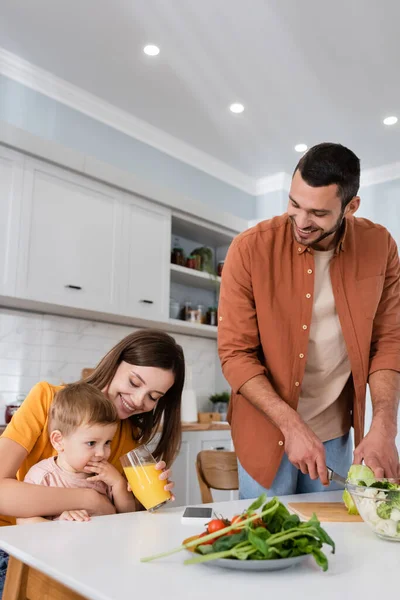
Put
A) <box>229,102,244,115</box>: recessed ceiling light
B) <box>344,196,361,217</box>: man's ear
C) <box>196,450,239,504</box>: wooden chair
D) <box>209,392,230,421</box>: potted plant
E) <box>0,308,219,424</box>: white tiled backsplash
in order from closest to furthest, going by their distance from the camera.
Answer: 1. <box>344,196,361,217</box>: man's ear
2. <box>196,450,239,504</box>: wooden chair
3. <box>0,308,219,424</box>: white tiled backsplash
4. <box>229,102,244,115</box>: recessed ceiling light
5. <box>209,392,230,421</box>: potted plant

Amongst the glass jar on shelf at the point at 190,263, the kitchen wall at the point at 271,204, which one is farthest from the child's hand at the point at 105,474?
the kitchen wall at the point at 271,204

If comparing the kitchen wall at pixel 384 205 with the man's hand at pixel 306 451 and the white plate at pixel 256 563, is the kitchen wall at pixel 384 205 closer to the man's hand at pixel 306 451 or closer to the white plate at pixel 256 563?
the man's hand at pixel 306 451

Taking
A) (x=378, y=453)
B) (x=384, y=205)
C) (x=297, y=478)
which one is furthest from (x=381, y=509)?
(x=384, y=205)

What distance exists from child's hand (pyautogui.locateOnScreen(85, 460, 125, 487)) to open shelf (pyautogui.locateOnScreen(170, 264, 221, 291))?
9.43 ft

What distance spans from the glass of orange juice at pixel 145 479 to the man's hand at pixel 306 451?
30cm

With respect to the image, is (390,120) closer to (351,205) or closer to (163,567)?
(351,205)

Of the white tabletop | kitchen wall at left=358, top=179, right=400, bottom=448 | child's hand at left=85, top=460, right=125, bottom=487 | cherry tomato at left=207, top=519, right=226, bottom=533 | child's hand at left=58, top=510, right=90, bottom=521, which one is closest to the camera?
the white tabletop

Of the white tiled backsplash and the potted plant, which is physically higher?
the white tiled backsplash

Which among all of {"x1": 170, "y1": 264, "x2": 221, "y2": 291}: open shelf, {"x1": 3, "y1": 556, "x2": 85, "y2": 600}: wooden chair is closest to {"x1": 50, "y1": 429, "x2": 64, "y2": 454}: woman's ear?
{"x1": 3, "y1": 556, "x2": 85, "y2": 600}: wooden chair

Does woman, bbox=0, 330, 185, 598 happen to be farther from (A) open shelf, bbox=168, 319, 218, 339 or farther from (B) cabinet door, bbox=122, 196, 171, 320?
(A) open shelf, bbox=168, 319, 218, 339

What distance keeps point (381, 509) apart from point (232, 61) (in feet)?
10.1

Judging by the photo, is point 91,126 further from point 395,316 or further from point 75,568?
point 75,568

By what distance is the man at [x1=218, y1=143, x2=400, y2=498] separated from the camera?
1.56 metres

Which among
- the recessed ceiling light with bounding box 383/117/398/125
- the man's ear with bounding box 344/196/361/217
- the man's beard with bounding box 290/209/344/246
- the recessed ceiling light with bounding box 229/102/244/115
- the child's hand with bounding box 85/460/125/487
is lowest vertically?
the child's hand with bounding box 85/460/125/487
